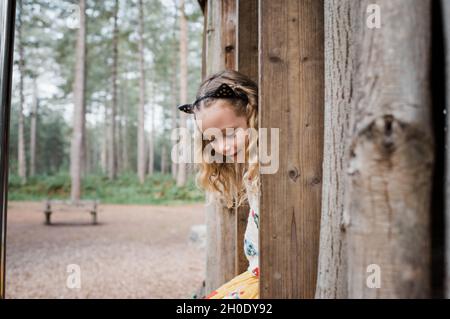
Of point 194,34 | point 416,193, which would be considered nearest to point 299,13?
point 416,193

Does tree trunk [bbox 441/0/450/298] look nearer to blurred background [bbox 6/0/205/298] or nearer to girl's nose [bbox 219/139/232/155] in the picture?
girl's nose [bbox 219/139/232/155]

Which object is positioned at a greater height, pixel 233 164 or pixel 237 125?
pixel 237 125

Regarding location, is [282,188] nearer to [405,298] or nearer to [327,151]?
[327,151]

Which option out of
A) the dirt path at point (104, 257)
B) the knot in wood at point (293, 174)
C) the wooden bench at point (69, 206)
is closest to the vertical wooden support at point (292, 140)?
the knot in wood at point (293, 174)

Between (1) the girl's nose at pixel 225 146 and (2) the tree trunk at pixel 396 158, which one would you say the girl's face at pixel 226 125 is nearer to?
(1) the girl's nose at pixel 225 146

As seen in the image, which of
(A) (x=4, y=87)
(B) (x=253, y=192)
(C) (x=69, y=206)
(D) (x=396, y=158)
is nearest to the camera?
(D) (x=396, y=158)

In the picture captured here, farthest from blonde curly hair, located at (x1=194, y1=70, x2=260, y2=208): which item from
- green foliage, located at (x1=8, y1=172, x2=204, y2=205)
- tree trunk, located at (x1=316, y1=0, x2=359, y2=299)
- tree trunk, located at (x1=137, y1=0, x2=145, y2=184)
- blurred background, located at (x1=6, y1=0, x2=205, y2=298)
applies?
tree trunk, located at (x1=137, y1=0, x2=145, y2=184)

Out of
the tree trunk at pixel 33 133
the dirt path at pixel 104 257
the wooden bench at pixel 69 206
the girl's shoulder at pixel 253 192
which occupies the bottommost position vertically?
the dirt path at pixel 104 257

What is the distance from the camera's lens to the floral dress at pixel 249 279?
1.74 metres

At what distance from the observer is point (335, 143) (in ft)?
3.96

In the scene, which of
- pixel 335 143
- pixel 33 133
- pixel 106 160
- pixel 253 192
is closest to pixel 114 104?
pixel 33 133

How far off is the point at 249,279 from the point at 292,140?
0.83 metres

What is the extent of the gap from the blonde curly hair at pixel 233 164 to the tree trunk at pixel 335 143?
681mm

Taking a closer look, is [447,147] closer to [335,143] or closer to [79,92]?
[335,143]
